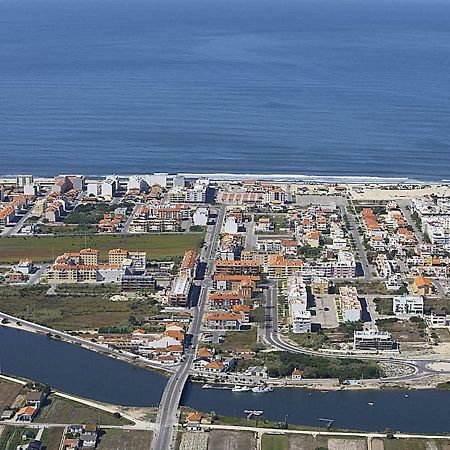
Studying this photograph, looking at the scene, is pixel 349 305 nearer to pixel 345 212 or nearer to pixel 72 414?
pixel 72 414

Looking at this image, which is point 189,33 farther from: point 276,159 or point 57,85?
point 276,159

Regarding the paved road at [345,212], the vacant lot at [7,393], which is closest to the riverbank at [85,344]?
the vacant lot at [7,393]

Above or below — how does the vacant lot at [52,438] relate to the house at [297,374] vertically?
below

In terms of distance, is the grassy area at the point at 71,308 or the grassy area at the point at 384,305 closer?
the grassy area at the point at 71,308

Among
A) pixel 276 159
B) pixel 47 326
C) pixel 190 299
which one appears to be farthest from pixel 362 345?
pixel 276 159

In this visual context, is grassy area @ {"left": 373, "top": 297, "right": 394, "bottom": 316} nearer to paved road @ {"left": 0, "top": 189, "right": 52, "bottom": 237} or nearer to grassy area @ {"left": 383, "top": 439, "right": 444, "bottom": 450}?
grassy area @ {"left": 383, "top": 439, "right": 444, "bottom": 450}

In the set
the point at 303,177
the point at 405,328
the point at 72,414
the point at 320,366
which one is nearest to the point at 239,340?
the point at 320,366

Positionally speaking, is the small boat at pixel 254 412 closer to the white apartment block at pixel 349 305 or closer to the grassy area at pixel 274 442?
the grassy area at pixel 274 442
